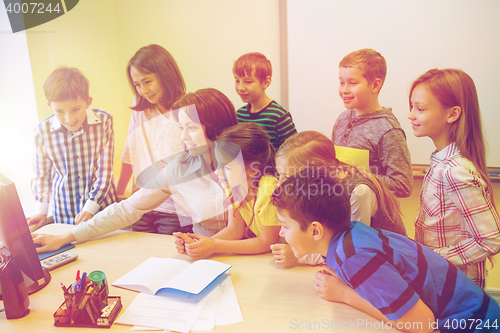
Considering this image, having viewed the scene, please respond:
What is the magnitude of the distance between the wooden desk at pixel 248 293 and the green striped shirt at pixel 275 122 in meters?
0.66

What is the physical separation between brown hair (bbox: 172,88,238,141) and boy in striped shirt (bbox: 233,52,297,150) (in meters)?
0.18

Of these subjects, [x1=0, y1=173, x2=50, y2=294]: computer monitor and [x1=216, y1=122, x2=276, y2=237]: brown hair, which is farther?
[x1=216, y1=122, x2=276, y2=237]: brown hair

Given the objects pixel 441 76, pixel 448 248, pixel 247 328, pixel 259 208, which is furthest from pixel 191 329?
pixel 441 76

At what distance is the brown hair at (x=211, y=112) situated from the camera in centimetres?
138

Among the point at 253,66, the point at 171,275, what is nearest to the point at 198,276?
the point at 171,275

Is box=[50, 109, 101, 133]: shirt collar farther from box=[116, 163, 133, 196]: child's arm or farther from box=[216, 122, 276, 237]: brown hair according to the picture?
box=[216, 122, 276, 237]: brown hair

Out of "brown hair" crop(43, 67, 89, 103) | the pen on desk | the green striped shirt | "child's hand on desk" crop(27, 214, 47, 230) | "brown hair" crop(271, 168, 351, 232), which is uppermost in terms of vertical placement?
"brown hair" crop(43, 67, 89, 103)

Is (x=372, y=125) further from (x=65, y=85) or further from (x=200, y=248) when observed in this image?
(x=65, y=85)

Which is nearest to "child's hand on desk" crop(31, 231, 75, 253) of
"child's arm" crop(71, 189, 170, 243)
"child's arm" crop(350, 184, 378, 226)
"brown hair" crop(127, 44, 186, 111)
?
"child's arm" crop(71, 189, 170, 243)

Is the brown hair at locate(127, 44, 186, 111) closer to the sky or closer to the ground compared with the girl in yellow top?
closer to the sky

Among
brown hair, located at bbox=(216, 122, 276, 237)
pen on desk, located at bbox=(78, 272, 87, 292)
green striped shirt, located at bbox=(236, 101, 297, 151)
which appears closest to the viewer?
pen on desk, located at bbox=(78, 272, 87, 292)

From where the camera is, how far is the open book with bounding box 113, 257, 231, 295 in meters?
0.84

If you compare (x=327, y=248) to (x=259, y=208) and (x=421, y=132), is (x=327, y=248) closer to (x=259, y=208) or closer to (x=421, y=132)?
(x=259, y=208)

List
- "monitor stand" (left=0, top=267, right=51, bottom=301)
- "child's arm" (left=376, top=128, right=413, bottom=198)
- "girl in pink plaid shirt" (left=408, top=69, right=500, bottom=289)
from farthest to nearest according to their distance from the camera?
1. "child's arm" (left=376, top=128, right=413, bottom=198)
2. "girl in pink plaid shirt" (left=408, top=69, right=500, bottom=289)
3. "monitor stand" (left=0, top=267, right=51, bottom=301)
